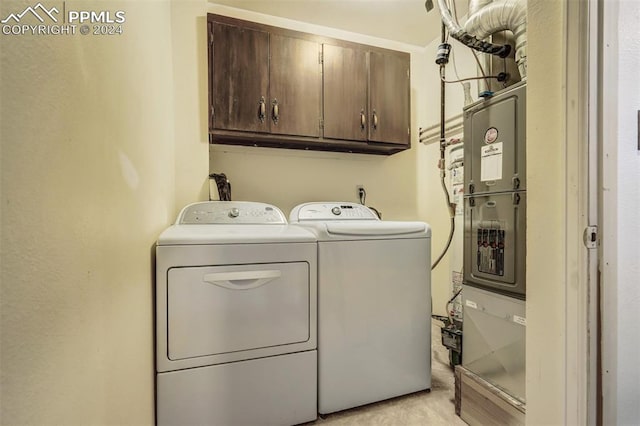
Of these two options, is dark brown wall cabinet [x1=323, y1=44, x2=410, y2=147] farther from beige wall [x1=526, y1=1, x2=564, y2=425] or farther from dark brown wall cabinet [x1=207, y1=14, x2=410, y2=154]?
beige wall [x1=526, y1=1, x2=564, y2=425]

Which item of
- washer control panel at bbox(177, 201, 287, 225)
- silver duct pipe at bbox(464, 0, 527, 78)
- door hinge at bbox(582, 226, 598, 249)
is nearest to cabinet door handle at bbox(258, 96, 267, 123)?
washer control panel at bbox(177, 201, 287, 225)

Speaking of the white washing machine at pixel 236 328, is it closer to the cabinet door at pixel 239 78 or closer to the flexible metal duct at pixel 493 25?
the cabinet door at pixel 239 78

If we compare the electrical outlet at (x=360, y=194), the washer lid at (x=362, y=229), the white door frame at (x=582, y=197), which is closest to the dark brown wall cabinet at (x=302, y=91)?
the electrical outlet at (x=360, y=194)

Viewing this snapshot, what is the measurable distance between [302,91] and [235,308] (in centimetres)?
159

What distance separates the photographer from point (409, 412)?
139cm

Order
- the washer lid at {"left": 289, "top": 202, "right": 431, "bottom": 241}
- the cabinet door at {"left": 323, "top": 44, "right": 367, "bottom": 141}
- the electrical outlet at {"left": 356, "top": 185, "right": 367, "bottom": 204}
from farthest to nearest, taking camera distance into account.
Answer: the electrical outlet at {"left": 356, "top": 185, "right": 367, "bottom": 204} → the cabinet door at {"left": 323, "top": 44, "right": 367, "bottom": 141} → the washer lid at {"left": 289, "top": 202, "right": 431, "bottom": 241}

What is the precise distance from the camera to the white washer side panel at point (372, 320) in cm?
135

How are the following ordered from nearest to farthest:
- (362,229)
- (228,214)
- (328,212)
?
(362,229)
(228,214)
(328,212)


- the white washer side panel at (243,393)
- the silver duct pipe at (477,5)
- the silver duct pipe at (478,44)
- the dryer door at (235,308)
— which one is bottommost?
the white washer side panel at (243,393)

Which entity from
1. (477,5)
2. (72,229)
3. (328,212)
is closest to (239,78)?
(328,212)

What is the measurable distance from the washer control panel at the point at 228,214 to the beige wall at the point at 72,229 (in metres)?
0.70

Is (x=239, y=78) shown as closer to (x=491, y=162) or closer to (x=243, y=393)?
(x=491, y=162)

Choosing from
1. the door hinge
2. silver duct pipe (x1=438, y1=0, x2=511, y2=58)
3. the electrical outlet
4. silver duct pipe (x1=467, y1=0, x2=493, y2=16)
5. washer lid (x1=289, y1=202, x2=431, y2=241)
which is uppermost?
silver duct pipe (x1=467, y1=0, x2=493, y2=16)

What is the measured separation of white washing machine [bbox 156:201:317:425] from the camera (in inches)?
43.6
